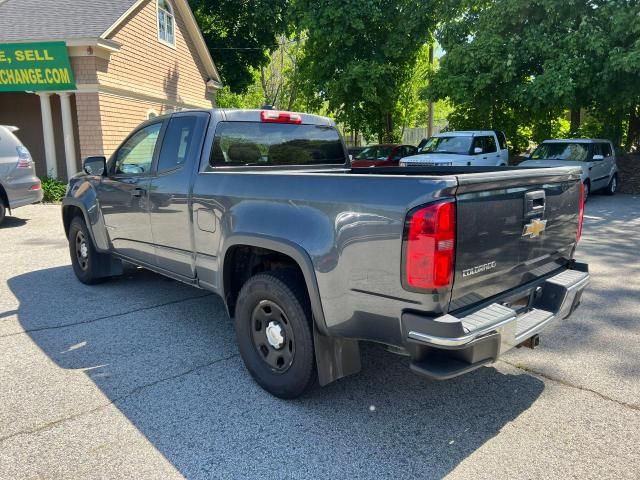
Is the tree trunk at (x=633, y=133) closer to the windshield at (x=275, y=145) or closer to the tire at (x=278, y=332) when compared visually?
the windshield at (x=275, y=145)

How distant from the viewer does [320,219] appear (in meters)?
2.97

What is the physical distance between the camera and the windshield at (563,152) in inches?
545

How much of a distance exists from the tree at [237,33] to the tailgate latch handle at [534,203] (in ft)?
79.0

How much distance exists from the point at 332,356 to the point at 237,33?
25.6 metres

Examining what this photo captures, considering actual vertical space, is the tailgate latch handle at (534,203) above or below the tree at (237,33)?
below

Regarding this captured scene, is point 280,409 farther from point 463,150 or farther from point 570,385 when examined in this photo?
point 463,150

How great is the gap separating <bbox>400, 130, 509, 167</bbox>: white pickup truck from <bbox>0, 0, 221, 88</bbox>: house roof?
899 cm

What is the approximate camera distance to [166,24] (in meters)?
18.0

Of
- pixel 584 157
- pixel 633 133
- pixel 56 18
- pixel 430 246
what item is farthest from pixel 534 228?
pixel 633 133

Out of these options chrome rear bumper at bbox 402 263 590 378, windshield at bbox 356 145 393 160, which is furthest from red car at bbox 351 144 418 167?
chrome rear bumper at bbox 402 263 590 378

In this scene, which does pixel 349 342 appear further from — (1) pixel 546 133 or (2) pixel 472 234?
(1) pixel 546 133

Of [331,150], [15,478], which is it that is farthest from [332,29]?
[15,478]

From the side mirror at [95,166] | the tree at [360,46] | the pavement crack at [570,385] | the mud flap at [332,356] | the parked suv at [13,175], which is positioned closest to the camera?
the mud flap at [332,356]

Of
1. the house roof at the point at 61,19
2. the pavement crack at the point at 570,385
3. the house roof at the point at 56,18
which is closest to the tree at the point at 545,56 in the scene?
the house roof at the point at 61,19
